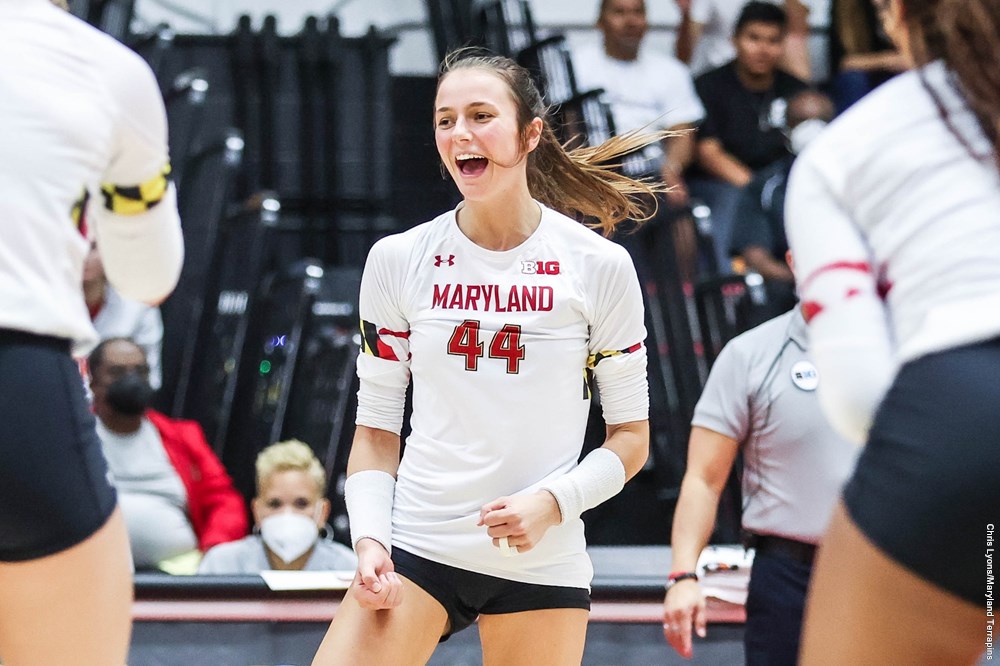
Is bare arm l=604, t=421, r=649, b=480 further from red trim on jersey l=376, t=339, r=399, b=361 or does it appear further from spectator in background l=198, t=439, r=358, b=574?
spectator in background l=198, t=439, r=358, b=574

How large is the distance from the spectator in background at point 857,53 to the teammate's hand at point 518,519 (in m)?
5.85

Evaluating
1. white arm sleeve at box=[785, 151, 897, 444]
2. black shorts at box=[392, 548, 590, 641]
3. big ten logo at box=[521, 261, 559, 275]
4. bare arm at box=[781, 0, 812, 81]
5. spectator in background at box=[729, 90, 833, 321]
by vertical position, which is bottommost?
black shorts at box=[392, 548, 590, 641]

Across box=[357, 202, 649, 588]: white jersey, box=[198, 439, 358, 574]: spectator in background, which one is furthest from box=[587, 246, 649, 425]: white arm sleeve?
box=[198, 439, 358, 574]: spectator in background

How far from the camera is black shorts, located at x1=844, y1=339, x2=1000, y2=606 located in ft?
5.40

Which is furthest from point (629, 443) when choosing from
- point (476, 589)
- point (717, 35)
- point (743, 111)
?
point (717, 35)

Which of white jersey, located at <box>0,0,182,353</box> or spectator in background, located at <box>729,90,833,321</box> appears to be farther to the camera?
spectator in background, located at <box>729,90,833,321</box>

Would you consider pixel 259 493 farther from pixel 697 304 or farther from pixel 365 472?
pixel 365 472

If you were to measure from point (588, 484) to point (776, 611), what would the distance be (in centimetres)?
59

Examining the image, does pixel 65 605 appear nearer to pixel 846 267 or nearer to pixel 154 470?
pixel 846 267

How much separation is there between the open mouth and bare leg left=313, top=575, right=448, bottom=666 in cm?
85

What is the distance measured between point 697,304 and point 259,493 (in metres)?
2.03

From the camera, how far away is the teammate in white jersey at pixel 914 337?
1.67 metres

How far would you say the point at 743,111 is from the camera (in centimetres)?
791

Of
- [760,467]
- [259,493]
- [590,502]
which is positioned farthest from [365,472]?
[259,493]
